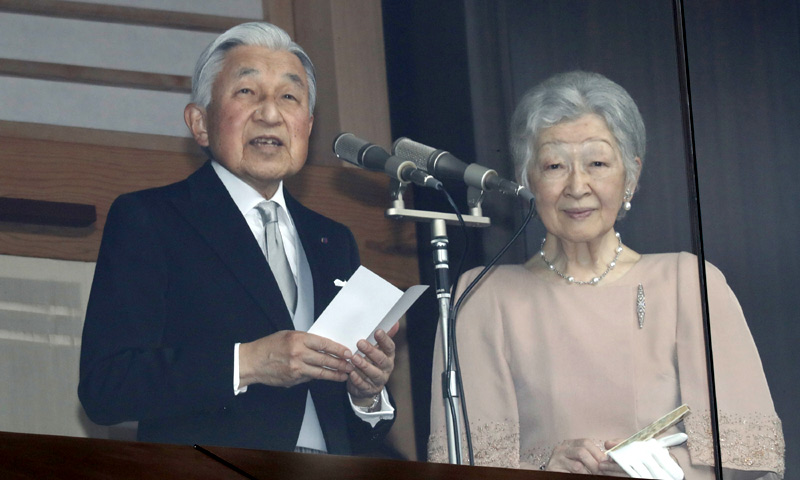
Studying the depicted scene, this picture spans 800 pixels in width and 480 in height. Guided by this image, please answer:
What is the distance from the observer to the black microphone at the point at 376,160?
2764 millimetres

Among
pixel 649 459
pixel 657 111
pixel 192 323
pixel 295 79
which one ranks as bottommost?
pixel 649 459

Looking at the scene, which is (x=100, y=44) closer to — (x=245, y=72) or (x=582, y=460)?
(x=245, y=72)

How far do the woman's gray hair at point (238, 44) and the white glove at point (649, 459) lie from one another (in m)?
1.03

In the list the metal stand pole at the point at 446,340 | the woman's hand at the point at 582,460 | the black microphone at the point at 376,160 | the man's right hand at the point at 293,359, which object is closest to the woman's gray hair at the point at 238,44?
the black microphone at the point at 376,160

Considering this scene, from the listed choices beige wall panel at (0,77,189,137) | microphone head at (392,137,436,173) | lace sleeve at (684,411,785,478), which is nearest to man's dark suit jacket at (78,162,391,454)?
beige wall panel at (0,77,189,137)

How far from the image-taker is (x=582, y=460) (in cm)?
262

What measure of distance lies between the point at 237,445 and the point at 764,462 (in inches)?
45.1

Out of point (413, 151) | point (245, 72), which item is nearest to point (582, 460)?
point (413, 151)

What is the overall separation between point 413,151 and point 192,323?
636 millimetres

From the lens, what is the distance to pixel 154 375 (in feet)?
8.38

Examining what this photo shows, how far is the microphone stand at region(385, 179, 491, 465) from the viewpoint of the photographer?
266cm

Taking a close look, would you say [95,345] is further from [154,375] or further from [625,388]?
[625,388]

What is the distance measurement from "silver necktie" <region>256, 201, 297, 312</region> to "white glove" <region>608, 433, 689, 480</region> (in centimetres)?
78

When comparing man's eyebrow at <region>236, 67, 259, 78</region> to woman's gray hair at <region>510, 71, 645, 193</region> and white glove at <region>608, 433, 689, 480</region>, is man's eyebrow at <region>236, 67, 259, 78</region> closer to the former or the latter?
woman's gray hair at <region>510, 71, 645, 193</region>
